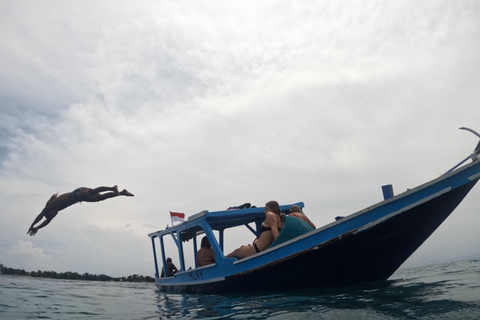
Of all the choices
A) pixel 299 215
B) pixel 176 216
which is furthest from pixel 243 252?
pixel 176 216

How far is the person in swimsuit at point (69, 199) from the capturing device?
535 inches

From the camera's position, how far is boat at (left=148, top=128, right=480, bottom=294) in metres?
4.82

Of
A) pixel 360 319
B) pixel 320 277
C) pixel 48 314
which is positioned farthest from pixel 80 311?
pixel 360 319

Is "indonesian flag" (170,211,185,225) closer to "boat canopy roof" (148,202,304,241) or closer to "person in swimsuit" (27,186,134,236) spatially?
"boat canopy roof" (148,202,304,241)

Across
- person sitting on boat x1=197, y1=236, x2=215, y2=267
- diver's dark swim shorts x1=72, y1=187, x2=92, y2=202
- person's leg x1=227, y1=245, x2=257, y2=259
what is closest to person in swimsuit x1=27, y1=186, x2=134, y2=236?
diver's dark swim shorts x1=72, y1=187, x2=92, y2=202

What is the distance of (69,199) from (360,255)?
42.9 ft

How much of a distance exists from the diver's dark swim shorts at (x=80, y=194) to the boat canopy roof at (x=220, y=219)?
4480 mm

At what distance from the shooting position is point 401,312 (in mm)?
3152

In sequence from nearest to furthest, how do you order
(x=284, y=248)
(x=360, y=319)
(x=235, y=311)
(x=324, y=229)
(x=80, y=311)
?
(x=360, y=319) → (x=235, y=311) → (x=324, y=229) → (x=284, y=248) → (x=80, y=311)

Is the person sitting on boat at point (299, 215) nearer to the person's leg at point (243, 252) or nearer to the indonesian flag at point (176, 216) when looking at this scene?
the person's leg at point (243, 252)

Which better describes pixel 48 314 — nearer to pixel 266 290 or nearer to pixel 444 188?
pixel 266 290

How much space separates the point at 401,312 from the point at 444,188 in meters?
2.33

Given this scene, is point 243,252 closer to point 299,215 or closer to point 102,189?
point 299,215

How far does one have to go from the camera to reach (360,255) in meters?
5.42
